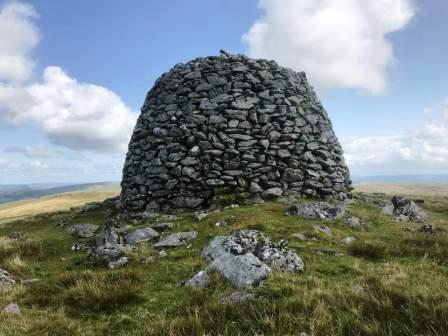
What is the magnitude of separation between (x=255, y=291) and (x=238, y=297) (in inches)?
13.5

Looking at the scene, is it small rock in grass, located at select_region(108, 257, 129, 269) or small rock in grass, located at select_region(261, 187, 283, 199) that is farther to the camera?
small rock in grass, located at select_region(261, 187, 283, 199)

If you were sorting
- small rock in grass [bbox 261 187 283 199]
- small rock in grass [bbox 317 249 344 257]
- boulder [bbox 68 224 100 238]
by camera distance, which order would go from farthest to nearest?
small rock in grass [bbox 261 187 283 199], boulder [bbox 68 224 100 238], small rock in grass [bbox 317 249 344 257]

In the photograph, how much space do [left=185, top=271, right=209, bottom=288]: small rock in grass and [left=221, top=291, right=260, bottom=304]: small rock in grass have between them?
913 millimetres

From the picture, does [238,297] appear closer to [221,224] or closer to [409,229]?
[221,224]

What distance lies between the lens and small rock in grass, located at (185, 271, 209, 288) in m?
6.89

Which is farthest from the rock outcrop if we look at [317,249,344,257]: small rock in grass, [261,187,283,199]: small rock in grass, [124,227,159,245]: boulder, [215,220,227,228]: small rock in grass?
[261,187,283,199]: small rock in grass

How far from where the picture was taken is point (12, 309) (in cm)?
623

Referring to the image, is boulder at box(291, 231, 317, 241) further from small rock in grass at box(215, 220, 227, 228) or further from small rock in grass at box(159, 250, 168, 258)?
small rock in grass at box(159, 250, 168, 258)

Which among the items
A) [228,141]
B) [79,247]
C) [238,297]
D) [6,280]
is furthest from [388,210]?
[6,280]

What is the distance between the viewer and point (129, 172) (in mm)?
17234

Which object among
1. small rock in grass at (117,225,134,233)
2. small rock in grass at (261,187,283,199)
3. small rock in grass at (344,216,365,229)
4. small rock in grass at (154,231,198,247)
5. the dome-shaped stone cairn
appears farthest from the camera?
the dome-shaped stone cairn

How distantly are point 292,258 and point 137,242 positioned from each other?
4721 mm

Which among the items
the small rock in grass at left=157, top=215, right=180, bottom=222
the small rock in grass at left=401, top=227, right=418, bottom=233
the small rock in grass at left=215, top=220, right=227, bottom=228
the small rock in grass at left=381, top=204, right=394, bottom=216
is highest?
the small rock in grass at left=157, top=215, right=180, bottom=222

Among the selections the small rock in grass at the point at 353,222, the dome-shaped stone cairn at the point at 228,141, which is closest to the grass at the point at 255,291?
the small rock in grass at the point at 353,222
